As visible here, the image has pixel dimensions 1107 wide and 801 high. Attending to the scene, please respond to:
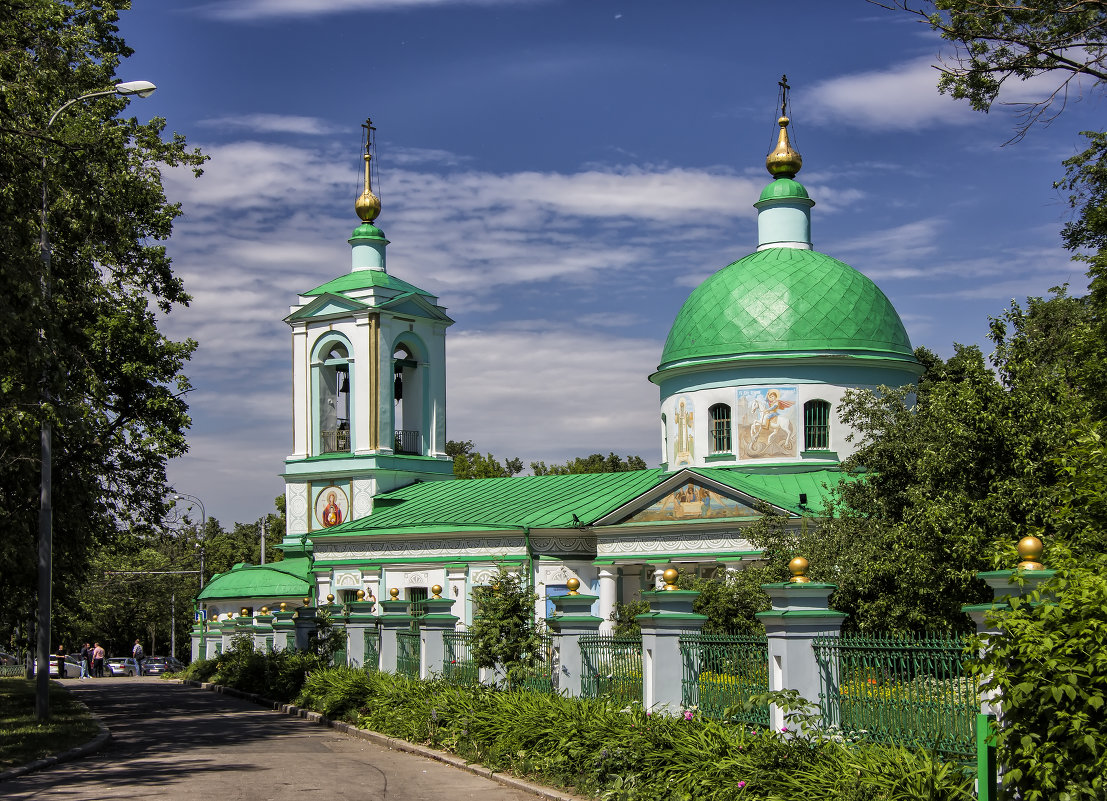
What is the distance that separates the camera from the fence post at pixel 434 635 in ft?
65.8

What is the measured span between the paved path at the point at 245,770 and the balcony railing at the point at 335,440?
19519mm

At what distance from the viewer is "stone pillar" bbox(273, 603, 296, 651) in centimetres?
2930

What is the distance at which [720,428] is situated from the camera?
109 ft

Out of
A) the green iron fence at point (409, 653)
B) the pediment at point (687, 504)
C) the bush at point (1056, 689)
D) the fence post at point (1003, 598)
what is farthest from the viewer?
the pediment at point (687, 504)

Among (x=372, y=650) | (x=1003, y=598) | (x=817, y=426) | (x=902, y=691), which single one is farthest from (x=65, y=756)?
(x=817, y=426)

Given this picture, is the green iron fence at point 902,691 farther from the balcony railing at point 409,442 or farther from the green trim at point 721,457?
the balcony railing at point 409,442

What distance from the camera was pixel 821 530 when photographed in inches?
875

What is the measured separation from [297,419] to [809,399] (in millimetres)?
17756

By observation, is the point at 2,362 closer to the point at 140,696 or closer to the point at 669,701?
the point at 669,701

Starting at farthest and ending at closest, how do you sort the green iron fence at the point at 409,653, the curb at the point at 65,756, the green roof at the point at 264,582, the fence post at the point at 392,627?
the green roof at the point at 264,582 → the fence post at the point at 392,627 → the green iron fence at the point at 409,653 → the curb at the point at 65,756

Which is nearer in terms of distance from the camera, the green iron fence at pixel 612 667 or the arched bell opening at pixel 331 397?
the green iron fence at pixel 612 667

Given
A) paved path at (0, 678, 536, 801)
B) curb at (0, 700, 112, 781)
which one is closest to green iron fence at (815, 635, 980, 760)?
paved path at (0, 678, 536, 801)

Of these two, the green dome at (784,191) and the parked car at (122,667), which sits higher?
the green dome at (784,191)

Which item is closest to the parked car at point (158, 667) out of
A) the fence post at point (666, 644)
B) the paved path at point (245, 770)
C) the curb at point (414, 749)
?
the curb at point (414, 749)
